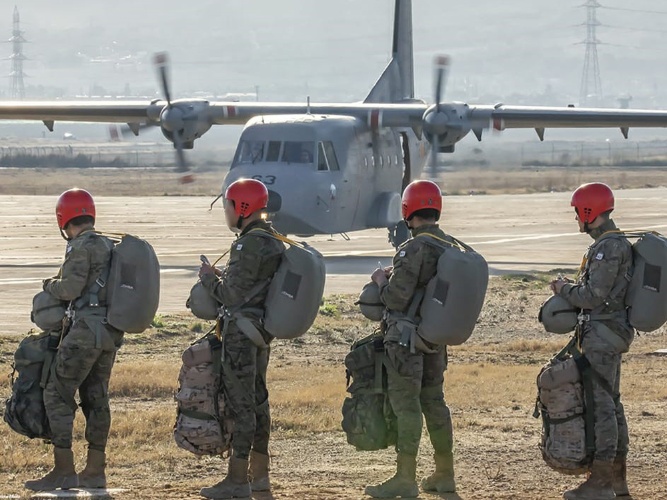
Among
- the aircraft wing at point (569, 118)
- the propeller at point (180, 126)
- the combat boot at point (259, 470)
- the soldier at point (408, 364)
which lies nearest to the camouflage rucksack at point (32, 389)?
the combat boot at point (259, 470)

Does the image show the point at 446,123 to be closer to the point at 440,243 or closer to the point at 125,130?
the point at 125,130

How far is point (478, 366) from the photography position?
1594 cm

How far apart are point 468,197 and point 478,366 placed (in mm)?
46146

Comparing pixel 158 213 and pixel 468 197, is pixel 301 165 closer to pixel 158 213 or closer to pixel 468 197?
pixel 158 213

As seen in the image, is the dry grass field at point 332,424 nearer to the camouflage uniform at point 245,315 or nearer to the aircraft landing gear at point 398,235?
the camouflage uniform at point 245,315

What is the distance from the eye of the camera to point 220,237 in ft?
119

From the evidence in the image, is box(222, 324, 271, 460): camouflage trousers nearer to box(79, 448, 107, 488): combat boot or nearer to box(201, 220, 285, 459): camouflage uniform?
box(201, 220, 285, 459): camouflage uniform

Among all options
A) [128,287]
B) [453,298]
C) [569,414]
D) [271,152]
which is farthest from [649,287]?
[271,152]

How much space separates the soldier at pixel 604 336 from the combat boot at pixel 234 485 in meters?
2.17

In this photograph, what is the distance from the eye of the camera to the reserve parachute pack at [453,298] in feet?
30.0

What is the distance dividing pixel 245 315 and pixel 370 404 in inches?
43.6

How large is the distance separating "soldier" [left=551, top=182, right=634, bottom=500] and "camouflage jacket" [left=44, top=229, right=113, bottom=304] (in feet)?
10.3

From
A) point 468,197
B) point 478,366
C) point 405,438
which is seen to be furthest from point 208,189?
point 405,438

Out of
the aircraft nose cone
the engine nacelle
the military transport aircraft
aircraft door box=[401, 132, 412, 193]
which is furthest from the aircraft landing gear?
the aircraft nose cone
